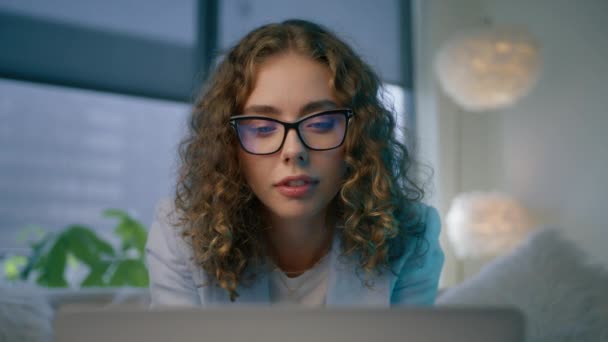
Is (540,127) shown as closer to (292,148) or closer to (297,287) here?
(297,287)

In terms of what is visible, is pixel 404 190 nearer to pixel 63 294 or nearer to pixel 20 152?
pixel 63 294

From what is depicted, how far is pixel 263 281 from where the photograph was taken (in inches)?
40.3

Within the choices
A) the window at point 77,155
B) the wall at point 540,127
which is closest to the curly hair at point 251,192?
the window at point 77,155

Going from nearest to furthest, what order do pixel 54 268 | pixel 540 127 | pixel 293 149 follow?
pixel 293 149 < pixel 54 268 < pixel 540 127

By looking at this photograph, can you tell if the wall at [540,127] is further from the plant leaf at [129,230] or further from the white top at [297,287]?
the plant leaf at [129,230]

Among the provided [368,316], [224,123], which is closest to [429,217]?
[224,123]

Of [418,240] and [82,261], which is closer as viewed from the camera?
[418,240]

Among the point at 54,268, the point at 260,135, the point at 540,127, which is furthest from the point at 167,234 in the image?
the point at 540,127

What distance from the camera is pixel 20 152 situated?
9.25 feet

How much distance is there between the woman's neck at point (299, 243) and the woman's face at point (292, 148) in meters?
0.13

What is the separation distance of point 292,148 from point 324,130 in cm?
8

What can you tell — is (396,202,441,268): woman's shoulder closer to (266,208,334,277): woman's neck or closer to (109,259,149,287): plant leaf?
(266,208,334,277): woman's neck

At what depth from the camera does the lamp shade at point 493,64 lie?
2699mm

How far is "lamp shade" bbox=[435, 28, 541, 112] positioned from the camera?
270 cm
